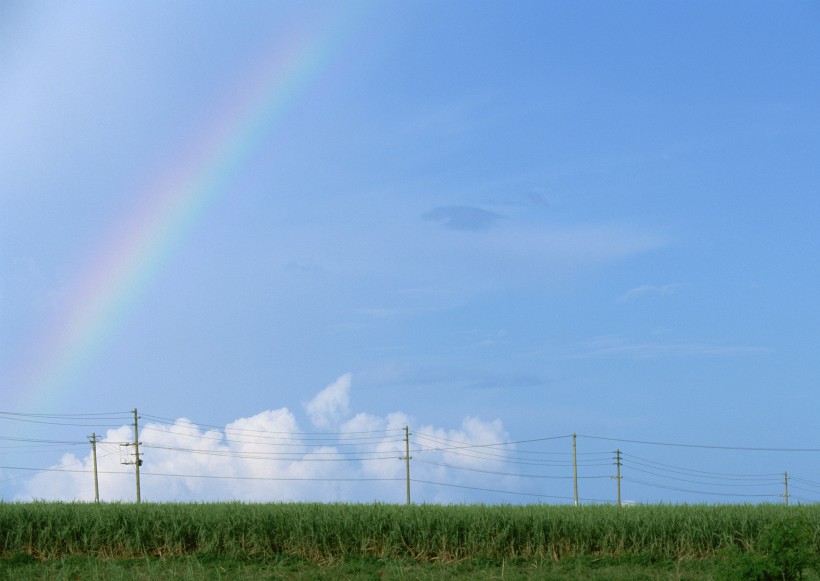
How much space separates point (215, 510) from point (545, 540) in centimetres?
830

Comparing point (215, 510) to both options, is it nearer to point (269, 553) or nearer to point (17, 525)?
point (269, 553)

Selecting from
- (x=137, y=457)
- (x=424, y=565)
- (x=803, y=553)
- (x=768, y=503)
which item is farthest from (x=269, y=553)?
(x=137, y=457)

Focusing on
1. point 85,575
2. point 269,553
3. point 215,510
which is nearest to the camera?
point 85,575

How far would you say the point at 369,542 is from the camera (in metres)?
18.8

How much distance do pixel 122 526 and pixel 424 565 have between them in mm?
7499

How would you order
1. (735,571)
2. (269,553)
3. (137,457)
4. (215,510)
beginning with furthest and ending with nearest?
(137,457) → (215,510) → (269,553) → (735,571)

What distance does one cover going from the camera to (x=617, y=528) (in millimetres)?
19375

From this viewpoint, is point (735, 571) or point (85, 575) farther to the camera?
point (85, 575)

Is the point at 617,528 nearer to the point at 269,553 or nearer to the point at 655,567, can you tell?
the point at 655,567

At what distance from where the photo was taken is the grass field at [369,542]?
1767 centimetres

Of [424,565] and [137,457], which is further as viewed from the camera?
[137,457]

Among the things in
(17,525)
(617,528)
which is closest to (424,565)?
(617,528)

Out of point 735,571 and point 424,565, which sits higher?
point 735,571

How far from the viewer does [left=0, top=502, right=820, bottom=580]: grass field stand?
17.7 meters
